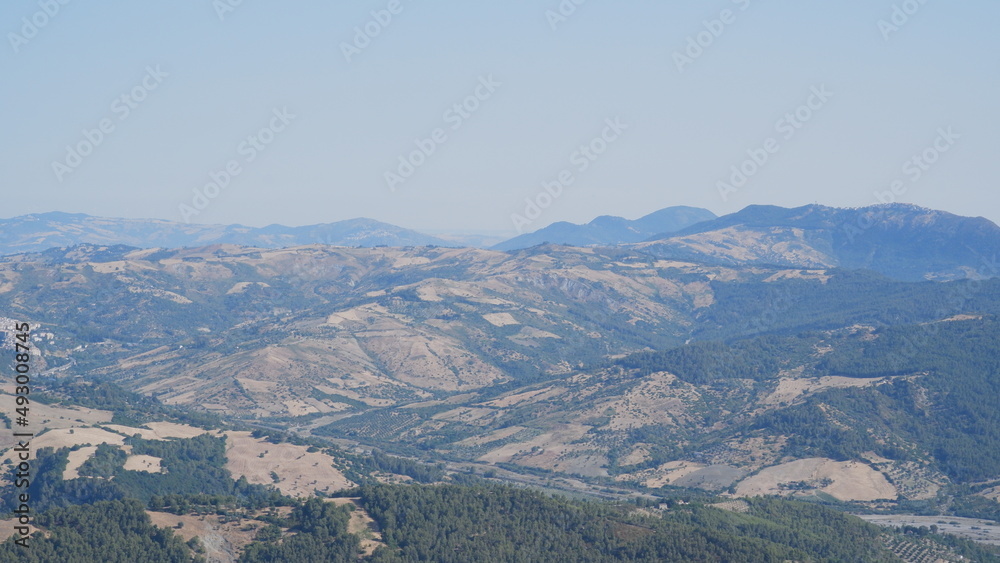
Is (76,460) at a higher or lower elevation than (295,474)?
higher

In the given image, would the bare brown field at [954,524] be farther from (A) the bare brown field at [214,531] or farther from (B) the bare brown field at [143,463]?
(B) the bare brown field at [143,463]

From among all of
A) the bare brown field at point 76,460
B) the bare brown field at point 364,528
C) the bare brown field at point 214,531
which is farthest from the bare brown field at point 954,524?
the bare brown field at point 76,460

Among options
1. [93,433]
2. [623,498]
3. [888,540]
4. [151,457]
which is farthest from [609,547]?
[93,433]

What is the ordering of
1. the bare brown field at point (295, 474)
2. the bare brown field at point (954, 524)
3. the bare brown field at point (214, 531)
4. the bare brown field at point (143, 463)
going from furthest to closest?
the bare brown field at point (295, 474), the bare brown field at point (143, 463), the bare brown field at point (954, 524), the bare brown field at point (214, 531)

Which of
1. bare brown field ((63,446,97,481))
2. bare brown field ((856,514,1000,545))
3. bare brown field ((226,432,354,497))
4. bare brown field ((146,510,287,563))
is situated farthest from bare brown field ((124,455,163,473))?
bare brown field ((856,514,1000,545))

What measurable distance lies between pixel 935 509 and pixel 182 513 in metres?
140

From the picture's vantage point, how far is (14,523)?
122625 mm

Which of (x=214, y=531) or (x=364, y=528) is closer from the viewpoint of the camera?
(x=214, y=531)

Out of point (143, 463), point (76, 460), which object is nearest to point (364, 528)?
point (143, 463)

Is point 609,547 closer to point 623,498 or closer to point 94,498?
point 623,498

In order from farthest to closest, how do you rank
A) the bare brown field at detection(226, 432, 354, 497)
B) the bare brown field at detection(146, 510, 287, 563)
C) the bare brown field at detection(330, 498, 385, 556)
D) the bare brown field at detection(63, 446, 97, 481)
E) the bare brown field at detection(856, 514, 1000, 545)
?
the bare brown field at detection(226, 432, 354, 497) → the bare brown field at detection(63, 446, 97, 481) → the bare brown field at detection(856, 514, 1000, 545) → the bare brown field at detection(330, 498, 385, 556) → the bare brown field at detection(146, 510, 287, 563)

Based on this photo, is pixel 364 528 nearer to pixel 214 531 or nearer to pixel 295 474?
pixel 214 531

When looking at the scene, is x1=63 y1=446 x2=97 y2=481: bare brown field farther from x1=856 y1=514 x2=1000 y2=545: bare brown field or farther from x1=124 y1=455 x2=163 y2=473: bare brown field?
x1=856 y1=514 x2=1000 y2=545: bare brown field

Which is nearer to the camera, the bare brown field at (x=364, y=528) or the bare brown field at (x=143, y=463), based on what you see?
the bare brown field at (x=364, y=528)
